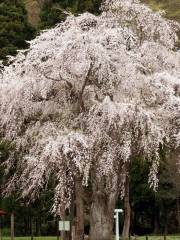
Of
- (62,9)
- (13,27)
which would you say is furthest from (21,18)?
(62,9)

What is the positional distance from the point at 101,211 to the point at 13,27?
73.1ft

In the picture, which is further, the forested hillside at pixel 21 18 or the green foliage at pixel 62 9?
the forested hillside at pixel 21 18

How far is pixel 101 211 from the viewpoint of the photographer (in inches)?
Result: 696

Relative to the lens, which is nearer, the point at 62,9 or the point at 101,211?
the point at 101,211

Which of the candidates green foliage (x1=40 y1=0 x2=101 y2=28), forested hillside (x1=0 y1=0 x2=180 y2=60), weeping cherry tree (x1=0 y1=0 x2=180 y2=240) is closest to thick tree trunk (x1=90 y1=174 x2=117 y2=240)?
weeping cherry tree (x1=0 y1=0 x2=180 y2=240)

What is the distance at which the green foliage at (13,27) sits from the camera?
119 ft

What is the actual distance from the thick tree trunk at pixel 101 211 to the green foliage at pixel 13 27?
18679 millimetres

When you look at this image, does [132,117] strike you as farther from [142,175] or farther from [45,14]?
[45,14]

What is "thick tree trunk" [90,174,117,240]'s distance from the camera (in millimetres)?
17594

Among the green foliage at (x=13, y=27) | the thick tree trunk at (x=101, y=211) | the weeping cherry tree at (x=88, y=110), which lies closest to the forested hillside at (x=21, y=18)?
the green foliage at (x=13, y=27)

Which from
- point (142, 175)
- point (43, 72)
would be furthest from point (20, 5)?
point (43, 72)

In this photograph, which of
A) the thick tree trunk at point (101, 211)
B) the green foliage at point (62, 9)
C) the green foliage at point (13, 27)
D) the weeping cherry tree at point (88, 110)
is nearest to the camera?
the weeping cherry tree at point (88, 110)

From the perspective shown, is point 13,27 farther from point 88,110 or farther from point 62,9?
point 88,110

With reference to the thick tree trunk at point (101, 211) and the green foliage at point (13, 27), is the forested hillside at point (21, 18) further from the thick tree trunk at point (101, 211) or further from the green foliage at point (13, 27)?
the thick tree trunk at point (101, 211)
